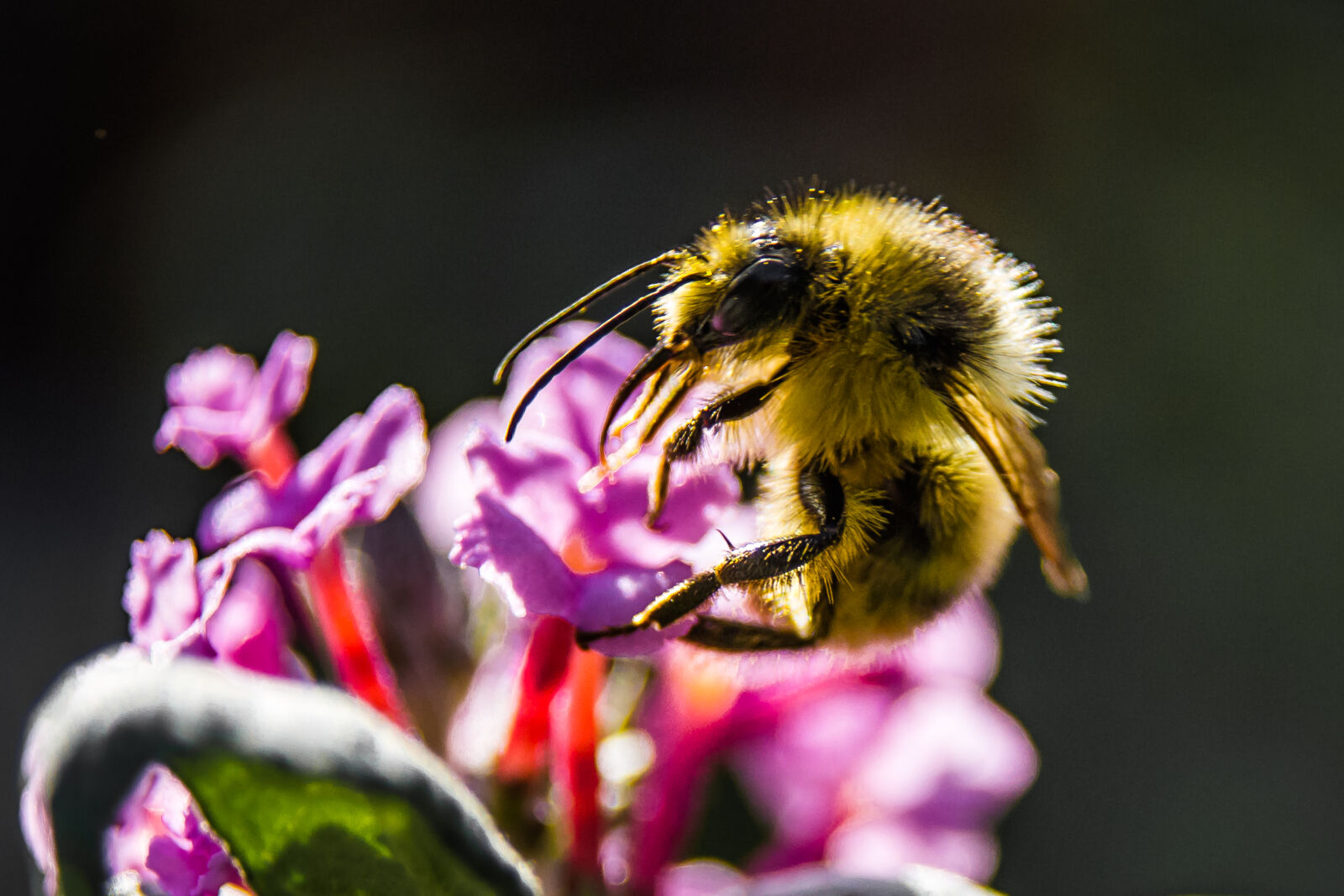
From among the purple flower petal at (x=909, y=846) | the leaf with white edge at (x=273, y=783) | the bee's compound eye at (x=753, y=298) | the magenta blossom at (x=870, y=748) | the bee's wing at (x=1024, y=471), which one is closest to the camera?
the leaf with white edge at (x=273, y=783)

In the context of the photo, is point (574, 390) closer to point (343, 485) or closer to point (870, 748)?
point (343, 485)

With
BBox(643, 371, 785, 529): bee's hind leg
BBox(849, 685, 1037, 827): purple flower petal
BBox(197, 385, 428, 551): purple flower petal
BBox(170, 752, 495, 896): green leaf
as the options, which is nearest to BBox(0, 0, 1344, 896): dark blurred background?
BBox(849, 685, 1037, 827): purple flower petal

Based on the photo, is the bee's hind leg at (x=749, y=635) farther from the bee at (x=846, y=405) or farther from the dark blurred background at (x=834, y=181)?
the dark blurred background at (x=834, y=181)

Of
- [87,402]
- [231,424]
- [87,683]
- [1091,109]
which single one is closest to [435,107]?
[87,402]

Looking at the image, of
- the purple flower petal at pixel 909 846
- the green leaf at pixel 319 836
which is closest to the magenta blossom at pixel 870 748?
the purple flower petal at pixel 909 846

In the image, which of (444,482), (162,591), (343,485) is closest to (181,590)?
(162,591)

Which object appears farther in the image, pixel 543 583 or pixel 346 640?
pixel 346 640

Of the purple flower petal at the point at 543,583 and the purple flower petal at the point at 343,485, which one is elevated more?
the purple flower petal at the point at 343,485
